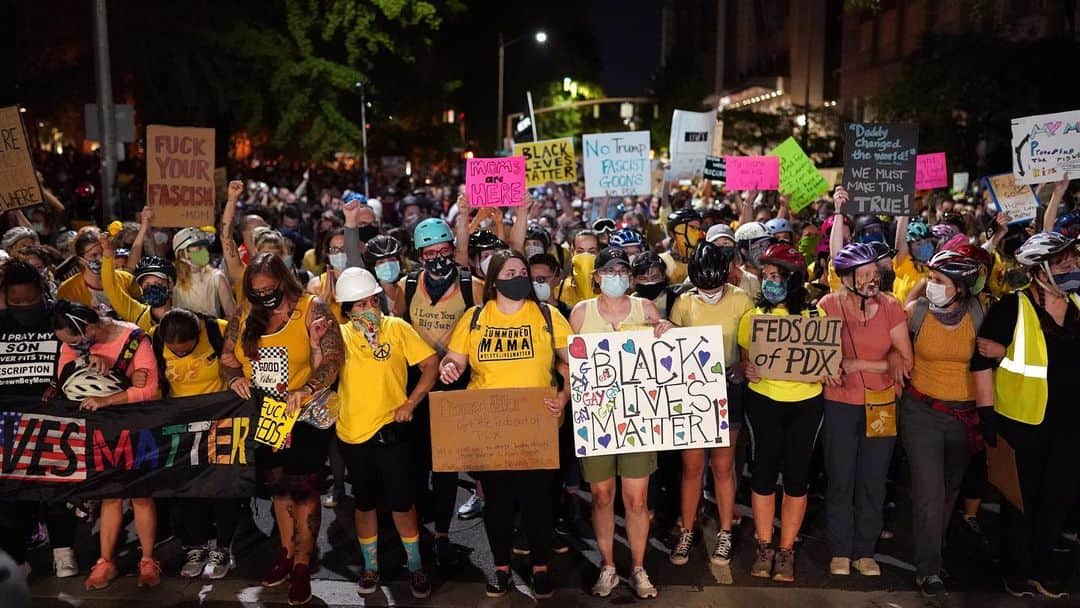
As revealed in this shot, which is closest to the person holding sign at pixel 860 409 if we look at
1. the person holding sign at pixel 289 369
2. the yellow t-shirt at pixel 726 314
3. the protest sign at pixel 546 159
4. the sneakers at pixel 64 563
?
the yellow t-shirt at pixel 726 314

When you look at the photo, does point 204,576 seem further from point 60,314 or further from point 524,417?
point 524,417

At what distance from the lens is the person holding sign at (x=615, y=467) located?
5301mm

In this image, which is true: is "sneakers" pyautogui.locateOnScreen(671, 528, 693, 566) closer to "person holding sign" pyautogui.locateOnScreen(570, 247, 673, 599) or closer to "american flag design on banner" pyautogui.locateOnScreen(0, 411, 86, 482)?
"person holding sign" pyautogui.locateOnScreen(570, 247, 673, 599)

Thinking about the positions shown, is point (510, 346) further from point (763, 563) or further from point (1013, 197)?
point (1013, 197)

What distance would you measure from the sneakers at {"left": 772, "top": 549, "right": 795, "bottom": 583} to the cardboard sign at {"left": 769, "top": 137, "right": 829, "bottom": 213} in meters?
5.35

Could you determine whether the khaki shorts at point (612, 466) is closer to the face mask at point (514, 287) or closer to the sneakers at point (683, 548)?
the sneakers at point (683, 548)

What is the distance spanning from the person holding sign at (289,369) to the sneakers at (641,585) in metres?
1.90

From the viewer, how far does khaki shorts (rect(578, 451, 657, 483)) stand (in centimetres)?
528

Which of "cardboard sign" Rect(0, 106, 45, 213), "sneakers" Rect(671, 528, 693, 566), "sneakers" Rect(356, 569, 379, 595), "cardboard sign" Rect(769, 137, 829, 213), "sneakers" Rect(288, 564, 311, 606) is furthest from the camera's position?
"cardboard sign" Rect(769, 137, 829, 213)

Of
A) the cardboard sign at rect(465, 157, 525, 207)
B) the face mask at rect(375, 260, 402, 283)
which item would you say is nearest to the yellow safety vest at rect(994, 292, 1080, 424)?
the face mask at rect(375, 260, 402, 283)

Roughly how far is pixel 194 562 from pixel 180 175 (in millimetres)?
3583

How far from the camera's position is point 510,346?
523cm

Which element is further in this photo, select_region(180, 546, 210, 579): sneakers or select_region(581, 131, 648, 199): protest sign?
select_region(581, 131, 648, 199): protest sign

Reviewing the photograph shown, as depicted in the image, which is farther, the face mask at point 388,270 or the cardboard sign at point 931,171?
the cardboard sign at point 931,171
